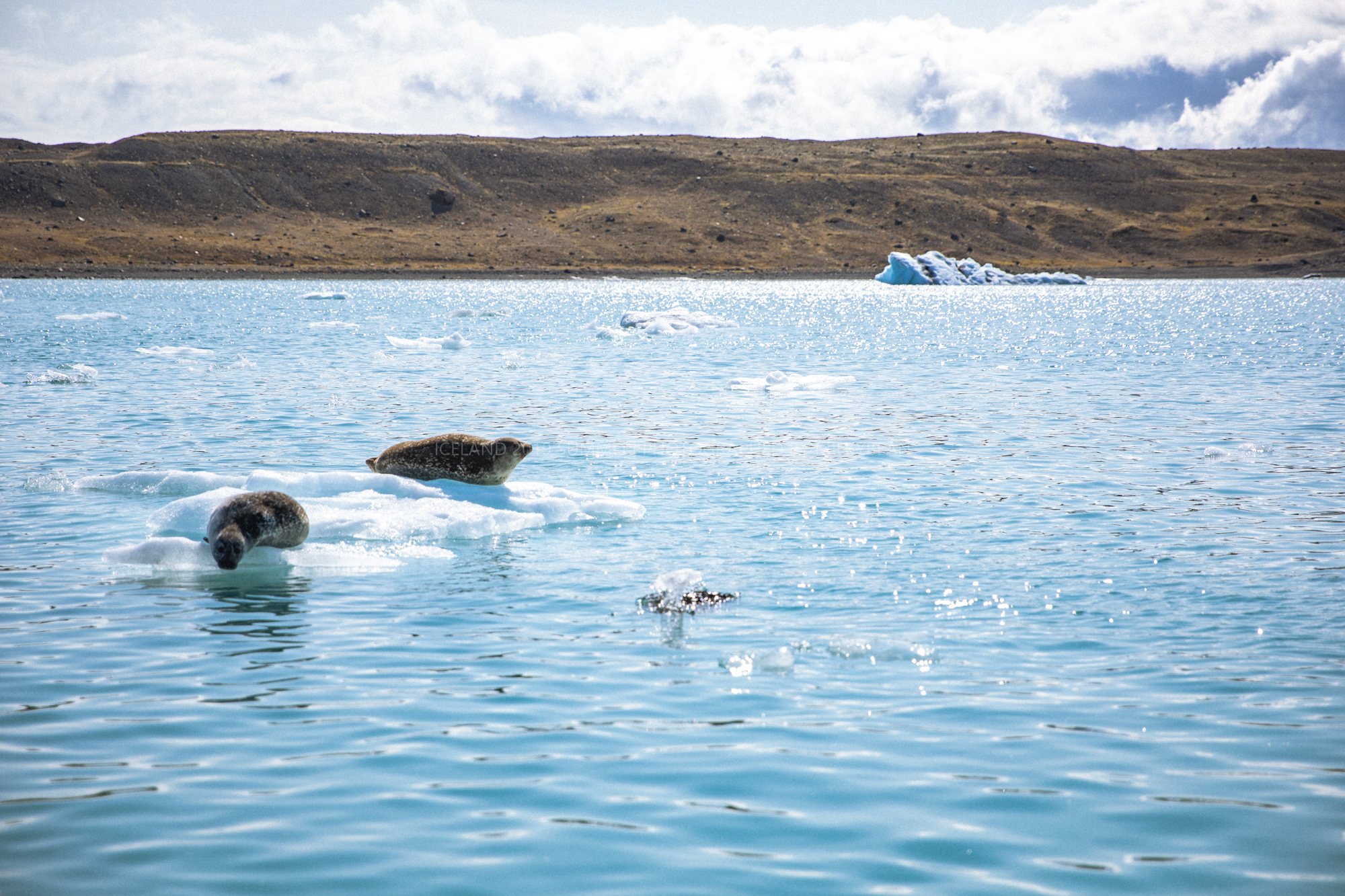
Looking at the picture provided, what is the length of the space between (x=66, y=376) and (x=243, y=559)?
17956 mm

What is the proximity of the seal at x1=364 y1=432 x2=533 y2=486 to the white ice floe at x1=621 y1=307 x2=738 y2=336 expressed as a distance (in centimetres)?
3199

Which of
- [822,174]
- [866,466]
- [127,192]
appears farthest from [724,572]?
[822,174]

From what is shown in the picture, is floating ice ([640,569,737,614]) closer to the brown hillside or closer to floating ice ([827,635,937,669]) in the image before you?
floating ice ([827,635,937,669])

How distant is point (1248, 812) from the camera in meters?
5.46

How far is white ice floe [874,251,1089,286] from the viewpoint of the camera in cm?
9225

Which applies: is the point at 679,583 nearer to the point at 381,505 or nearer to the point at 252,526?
the point at 252,526

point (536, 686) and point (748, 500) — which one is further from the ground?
point (748, 500)

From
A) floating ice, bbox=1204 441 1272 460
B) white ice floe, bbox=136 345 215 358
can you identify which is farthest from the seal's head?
white ice floe, bbox=136 345 215 358

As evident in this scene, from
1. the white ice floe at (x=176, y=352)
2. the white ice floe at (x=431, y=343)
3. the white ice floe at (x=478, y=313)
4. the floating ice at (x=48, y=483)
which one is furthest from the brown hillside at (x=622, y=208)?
the floating ice at (x=48, y=483)

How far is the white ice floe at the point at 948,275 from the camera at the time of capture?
9225cm

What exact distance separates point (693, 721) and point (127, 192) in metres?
125

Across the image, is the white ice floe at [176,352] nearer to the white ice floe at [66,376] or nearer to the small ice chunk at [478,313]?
the white ice floe at [66,376]

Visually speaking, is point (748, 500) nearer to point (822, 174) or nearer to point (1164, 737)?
point (1164, 737)

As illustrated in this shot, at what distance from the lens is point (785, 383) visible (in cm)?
2589
